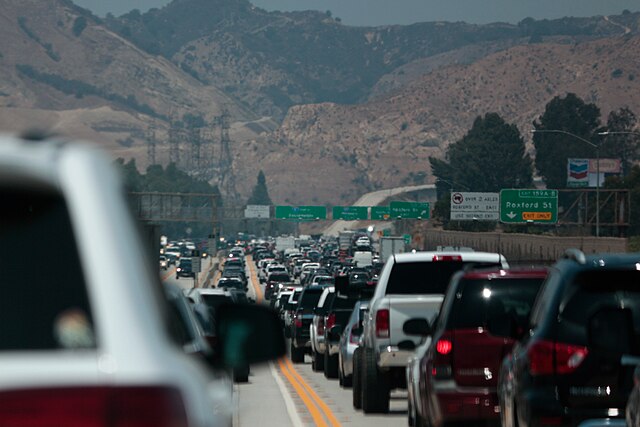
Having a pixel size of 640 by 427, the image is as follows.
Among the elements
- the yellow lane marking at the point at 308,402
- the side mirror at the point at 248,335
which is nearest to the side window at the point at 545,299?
the side mirror at the point at 248,335

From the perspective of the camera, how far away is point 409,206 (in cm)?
14100

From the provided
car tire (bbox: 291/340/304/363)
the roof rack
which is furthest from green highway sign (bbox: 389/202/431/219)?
the roof rack

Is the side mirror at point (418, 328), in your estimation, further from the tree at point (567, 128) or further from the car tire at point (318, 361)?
the tree at point (567, 128)

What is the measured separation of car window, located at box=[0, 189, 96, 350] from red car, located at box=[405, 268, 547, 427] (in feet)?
34.7

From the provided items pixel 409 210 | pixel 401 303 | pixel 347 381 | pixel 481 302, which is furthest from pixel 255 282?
pixel 481 302

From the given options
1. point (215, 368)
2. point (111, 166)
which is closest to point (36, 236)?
point (111, 166)

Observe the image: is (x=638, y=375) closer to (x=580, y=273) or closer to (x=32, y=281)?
(x=580, y=273)

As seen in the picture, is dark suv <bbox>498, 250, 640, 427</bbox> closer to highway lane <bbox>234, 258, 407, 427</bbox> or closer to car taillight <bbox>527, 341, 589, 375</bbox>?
car taillight <bbox>527, 341, 589, 375</bbox>

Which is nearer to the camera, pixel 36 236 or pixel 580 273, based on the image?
pixel 36 236

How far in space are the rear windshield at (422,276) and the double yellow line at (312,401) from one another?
1.70m

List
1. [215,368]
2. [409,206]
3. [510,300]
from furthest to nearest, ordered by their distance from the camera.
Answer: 1. [409,206]
2. [510,300]
3. [215,368]

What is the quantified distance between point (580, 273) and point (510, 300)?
4.21 m

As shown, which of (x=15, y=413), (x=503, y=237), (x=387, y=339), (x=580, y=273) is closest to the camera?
Result: (x=15, y=413)

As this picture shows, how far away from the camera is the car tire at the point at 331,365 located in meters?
30.1
